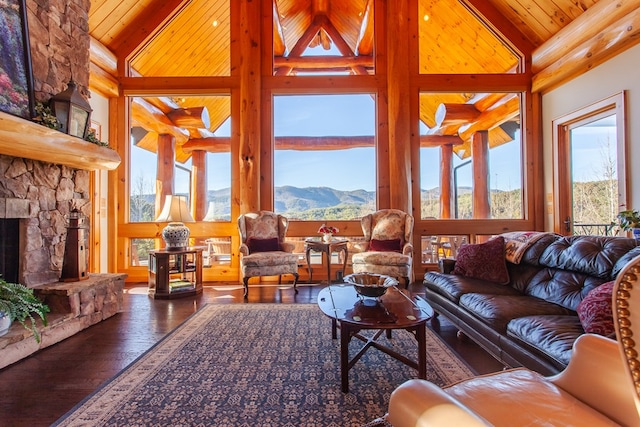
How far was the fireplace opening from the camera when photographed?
2645 millimetres

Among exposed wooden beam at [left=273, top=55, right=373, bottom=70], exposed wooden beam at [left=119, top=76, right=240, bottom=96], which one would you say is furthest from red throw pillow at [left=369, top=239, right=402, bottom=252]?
exposed wooden beam at [left=119, top=76, right=240, bottom=96]

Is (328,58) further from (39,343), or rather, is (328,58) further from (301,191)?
(39,343)

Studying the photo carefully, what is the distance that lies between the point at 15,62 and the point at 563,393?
14.0ft

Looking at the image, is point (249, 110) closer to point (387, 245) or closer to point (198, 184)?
point (198, 184)

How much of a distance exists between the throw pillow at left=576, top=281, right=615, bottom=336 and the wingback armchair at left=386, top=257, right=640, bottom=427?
413 mm

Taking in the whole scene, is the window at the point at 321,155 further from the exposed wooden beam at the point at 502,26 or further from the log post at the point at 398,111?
the exposed wooden beam at the point at 502,26

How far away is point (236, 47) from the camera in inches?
192

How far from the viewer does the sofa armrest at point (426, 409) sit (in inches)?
27.9

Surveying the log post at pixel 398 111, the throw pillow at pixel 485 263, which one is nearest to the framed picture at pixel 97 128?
the log post at pixel 398 111

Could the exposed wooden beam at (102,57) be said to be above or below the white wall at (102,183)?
above

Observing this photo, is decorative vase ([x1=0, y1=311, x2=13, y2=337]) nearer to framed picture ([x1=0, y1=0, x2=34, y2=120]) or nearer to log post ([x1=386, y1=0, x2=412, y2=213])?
framed picture ([x1=0, y1=0, x2=34, y2=120])

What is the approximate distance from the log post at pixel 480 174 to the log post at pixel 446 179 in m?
0.40

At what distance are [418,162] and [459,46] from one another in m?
2.07

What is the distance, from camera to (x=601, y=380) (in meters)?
1.04
